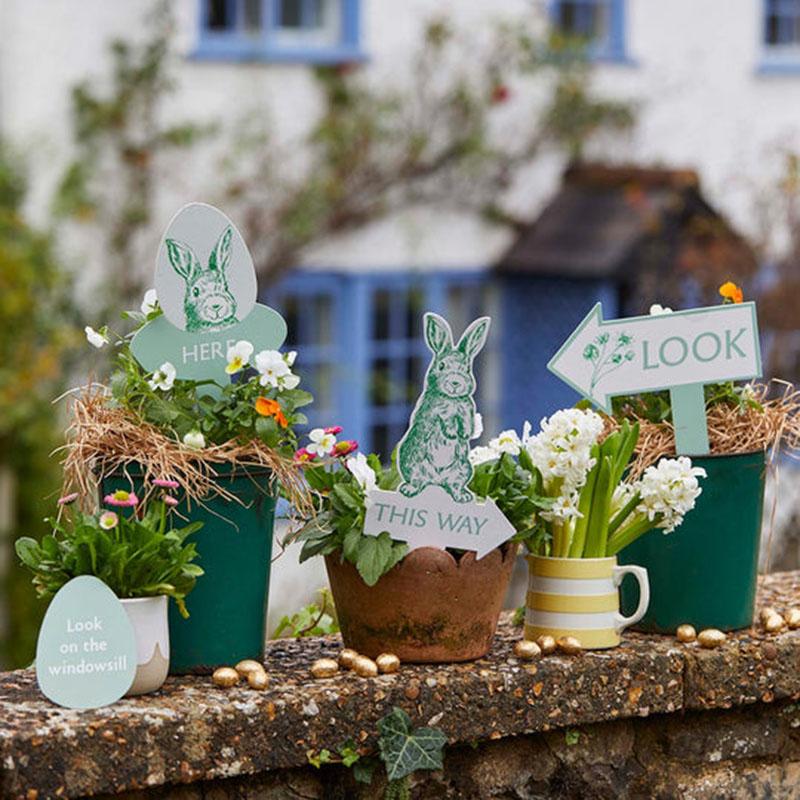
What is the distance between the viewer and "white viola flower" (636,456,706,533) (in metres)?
2.33

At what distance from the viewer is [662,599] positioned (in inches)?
97.4

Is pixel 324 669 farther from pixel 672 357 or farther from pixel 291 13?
pixel 291 13

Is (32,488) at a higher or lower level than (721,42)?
lower

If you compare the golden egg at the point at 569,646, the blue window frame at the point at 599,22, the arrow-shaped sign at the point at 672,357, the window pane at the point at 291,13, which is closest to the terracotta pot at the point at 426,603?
the golden egg at the point at 569,646

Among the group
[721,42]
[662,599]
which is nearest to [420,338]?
[721,42]

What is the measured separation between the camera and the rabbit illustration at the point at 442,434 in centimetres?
224

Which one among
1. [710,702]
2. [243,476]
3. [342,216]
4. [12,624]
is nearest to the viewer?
[243,476]

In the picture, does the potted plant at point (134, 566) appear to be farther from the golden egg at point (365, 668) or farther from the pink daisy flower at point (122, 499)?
the golden egg at point (365, 668)

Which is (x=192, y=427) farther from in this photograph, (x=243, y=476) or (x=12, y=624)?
(x=12, y=624)

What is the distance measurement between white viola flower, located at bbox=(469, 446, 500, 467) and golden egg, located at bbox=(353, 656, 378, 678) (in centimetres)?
30

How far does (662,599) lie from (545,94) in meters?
6.95

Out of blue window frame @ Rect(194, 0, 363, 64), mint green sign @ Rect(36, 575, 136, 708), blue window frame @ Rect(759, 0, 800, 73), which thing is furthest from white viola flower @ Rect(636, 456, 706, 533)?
blue window frame @ Rect(759, 0, 800, 73)

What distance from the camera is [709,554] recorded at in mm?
2457

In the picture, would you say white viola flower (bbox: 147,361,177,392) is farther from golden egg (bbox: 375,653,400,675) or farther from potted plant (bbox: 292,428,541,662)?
golden egg (bbox: 375,653,400,675)
